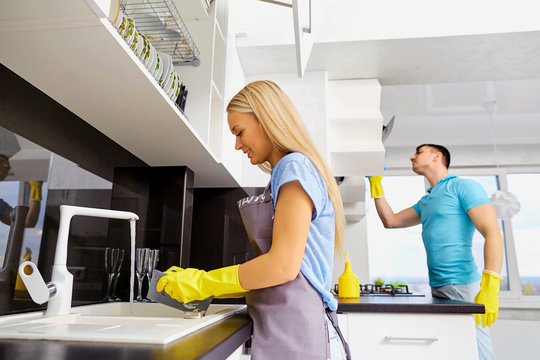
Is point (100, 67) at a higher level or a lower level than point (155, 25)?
lower

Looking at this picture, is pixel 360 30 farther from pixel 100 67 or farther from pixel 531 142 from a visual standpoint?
pixel 531 142

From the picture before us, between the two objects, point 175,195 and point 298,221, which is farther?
point 175,195

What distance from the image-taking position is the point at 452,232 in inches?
82.0

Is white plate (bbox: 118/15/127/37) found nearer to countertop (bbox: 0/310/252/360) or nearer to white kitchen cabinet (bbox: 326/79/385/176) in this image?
countertop (bbox: 0/310/252/360)

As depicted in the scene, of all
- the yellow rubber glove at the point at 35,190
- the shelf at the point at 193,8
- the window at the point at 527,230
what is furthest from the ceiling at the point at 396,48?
the window at the point at 527,230

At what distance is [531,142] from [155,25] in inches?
181

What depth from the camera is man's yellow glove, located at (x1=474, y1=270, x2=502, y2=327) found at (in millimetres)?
1833

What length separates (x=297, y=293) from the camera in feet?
2.96

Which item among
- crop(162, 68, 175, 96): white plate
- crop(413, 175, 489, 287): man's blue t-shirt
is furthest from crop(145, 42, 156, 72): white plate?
crop(413, 175, 489, 287): man's blue t-shirt

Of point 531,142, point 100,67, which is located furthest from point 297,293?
point 531,142

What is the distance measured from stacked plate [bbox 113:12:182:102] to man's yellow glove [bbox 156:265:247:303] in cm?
60

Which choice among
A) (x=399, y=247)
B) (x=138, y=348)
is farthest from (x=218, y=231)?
(x=399, y=247)

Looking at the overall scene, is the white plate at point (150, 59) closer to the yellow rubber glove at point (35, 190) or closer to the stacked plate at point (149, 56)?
the stacked plate at point (149, 56)

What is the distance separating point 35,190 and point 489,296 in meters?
1.91
